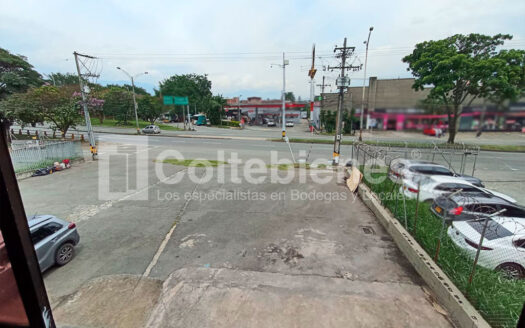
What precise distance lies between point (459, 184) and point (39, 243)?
12.0 meters

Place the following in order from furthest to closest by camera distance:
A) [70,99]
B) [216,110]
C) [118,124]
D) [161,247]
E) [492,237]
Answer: [216,110] < [118,124] < [70,99] < [161,247] < [492,237]

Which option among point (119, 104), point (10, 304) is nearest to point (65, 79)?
point (119, 104)

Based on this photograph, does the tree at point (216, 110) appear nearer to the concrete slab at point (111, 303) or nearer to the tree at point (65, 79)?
the tree at point (65, 79)

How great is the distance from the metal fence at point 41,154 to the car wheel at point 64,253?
423 inches

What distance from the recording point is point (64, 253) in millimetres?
5434

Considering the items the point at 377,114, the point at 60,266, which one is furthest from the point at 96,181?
the point at 377,114

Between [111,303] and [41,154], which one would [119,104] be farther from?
[111,303]

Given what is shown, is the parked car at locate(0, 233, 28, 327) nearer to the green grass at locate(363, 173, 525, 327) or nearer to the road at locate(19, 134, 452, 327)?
the road at locate(19, 134, 452, 327)

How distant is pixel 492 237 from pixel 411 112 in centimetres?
433

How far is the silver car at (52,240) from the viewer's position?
4.92 metres

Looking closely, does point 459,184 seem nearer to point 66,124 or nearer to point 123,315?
point 123,315

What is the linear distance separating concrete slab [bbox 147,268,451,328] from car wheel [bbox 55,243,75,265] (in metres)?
2.94

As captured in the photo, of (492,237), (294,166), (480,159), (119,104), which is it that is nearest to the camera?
(492,237)

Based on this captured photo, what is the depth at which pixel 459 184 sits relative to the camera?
7.60 m
